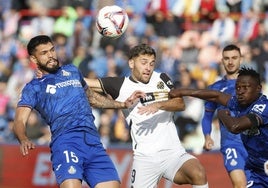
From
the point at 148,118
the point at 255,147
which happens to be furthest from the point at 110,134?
the point at 255,147

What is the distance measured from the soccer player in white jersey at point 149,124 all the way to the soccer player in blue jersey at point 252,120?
1.19 m

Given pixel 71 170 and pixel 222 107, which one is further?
pixel 222 107

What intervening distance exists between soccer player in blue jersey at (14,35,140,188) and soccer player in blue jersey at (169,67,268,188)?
1.54 m

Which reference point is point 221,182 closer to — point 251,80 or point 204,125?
point 204,125

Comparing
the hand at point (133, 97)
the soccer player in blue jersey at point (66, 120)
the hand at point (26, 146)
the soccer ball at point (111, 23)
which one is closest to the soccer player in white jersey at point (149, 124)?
the hand at point (133, 97)

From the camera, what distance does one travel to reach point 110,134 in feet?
59.8

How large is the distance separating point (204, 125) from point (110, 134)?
217 inches

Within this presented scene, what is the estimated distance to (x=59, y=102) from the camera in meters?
10.3

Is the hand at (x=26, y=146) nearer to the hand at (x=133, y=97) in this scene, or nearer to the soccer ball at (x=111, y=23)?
the hand at (x=133, y=97)

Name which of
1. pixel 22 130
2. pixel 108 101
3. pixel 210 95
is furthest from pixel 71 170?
pixel 210 95

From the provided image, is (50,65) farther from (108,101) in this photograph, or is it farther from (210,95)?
(210,95)

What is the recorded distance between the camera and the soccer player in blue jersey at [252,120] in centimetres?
932

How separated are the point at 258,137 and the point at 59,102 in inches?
99.4

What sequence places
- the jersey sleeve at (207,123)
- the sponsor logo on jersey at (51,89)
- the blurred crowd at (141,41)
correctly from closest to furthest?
the sponsor logo on jersey at (51,89) < the jersey sleeve at (207,123) < the blurred crowd at (141,41)
